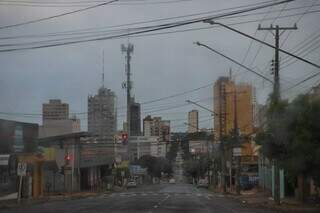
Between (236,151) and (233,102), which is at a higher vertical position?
(233,102)

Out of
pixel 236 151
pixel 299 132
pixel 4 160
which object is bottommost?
pixel 4 160

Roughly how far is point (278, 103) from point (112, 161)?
80.9 meters

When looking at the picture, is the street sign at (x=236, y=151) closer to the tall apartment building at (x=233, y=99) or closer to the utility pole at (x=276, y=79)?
the tall apartment building at (x=233, y=99)

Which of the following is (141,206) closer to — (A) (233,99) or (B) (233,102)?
(A) (233,99)

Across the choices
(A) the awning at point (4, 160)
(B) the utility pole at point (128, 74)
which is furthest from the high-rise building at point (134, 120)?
(A) the awning at point (4, 160)

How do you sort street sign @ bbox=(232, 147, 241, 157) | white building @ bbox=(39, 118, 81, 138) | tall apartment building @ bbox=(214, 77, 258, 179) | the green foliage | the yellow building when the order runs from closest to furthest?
1. the green foliage
2. the yellow building
3. tall apartment building @ bbox=(214, 77, 258, 179)
4. street sign @ bbox=(232, 147, 241, 157)
5. white building @ bbox=(39, 118, 81, 138)

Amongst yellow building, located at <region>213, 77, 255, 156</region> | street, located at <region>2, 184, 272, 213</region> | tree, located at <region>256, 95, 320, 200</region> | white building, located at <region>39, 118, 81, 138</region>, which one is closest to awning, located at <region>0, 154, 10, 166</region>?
street, located at <region>2, 184, 272, 213</region>

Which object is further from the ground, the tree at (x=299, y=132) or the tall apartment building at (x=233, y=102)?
A: the tall apartment building at (x=233, y=102)

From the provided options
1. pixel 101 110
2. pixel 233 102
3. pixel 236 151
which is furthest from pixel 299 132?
pixel 101 110

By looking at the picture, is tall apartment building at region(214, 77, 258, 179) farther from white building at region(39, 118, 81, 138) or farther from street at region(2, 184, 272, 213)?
white building at region(39, 118, 81, 138)

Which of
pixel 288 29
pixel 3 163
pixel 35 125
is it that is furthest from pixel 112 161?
pixel 288 29

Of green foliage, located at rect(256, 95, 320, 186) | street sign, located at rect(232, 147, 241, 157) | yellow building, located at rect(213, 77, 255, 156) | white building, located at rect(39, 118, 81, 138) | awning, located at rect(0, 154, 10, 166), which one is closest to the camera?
green foliage, located at rect(256, 95, 320, 186)

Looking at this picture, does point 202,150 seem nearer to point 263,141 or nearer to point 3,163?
point 3,163

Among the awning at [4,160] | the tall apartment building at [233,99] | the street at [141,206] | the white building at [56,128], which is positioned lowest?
the street at [141,206]
